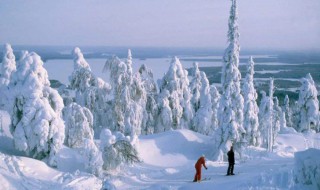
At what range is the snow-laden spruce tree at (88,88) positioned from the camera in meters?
34.5

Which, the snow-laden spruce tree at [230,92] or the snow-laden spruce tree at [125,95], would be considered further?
the snow-laden spruce tree at [125,95]

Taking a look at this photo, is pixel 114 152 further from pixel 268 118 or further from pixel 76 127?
pixel 268 118

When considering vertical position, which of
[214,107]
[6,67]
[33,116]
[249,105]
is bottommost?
[33,116]

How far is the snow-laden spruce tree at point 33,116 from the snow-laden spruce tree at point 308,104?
3413cm

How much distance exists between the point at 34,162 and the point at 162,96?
65.6ft

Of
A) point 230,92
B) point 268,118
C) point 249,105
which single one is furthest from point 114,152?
point 268,118

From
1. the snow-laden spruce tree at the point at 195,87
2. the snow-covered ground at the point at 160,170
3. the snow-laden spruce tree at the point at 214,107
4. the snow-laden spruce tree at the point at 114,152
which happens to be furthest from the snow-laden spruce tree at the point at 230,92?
the snow-laden spruce tree at the point at 214,107

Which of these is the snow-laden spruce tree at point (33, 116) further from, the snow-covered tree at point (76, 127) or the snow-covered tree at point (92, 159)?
the snow-covered tree at point (76, 127)

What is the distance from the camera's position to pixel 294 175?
1516 cm

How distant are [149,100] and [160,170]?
50.8ft

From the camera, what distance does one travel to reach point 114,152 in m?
24.3

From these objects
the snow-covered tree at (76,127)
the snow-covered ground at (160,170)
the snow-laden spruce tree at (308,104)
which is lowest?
the snow-covered ground at (160,170)

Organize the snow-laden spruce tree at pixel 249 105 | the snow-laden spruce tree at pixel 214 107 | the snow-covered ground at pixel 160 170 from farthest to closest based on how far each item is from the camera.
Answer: the snow-laden spruce tree at pixel 214 107
the snow-laden spruce tree at pixel 249 105
the snow-covered ground at pixel 160 170

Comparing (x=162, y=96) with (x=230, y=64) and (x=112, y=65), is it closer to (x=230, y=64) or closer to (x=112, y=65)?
(x=112, y=65)
